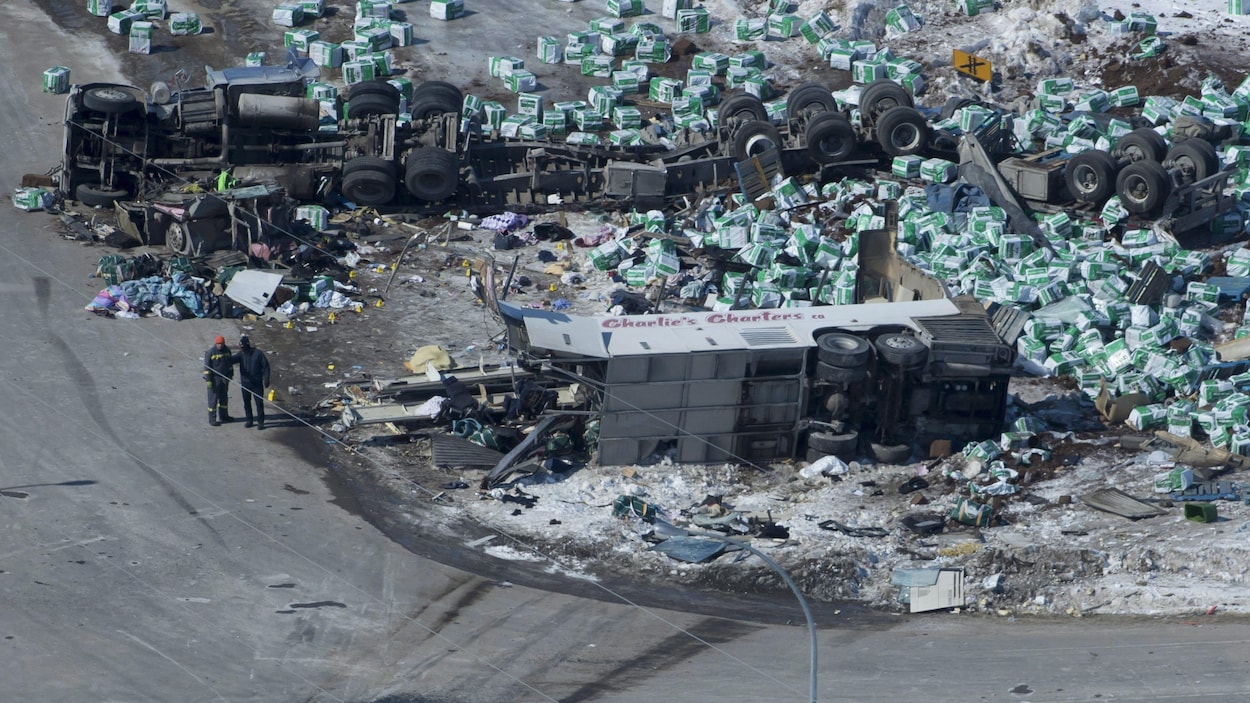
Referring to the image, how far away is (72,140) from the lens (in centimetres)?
2764

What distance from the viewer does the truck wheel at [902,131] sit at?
29.2 metres

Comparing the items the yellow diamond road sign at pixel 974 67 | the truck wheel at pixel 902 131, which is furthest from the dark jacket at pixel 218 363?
the yellow diamond road sign at pixel 974 67

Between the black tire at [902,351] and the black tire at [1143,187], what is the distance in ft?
24.7

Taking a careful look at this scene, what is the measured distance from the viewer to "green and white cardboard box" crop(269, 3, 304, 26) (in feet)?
118

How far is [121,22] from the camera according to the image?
3531 cm

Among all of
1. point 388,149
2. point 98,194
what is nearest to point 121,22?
point 98,194

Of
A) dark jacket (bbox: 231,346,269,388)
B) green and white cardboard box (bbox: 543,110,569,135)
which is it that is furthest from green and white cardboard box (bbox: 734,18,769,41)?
dark jacket (bbox: 231,346,269,388)

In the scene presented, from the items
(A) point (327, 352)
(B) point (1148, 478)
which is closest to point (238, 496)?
(A) point (327, 352)

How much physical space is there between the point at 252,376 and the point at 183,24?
16.4 meters

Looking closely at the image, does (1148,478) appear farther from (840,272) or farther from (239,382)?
(239,382)

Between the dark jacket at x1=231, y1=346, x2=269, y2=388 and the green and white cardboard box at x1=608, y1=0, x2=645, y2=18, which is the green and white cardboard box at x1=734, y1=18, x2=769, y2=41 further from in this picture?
the dark jacket at x1=231, y1=346, x2=269, y2=388

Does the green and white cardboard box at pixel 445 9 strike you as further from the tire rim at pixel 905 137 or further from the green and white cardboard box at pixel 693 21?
the tire rim at pixel 905 137

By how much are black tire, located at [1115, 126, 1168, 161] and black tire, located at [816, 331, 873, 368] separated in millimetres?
9456

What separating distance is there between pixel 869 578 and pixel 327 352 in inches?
358
